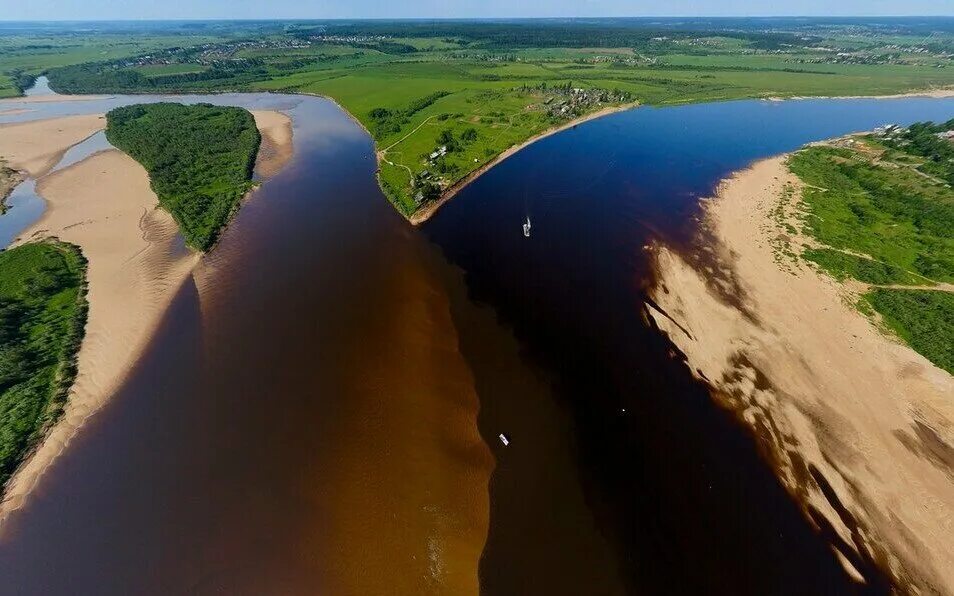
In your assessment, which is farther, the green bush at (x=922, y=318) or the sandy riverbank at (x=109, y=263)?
the green bush at (x=922, y=318)

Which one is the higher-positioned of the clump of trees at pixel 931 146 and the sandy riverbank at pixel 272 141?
the clump of trees at pixel 931 146

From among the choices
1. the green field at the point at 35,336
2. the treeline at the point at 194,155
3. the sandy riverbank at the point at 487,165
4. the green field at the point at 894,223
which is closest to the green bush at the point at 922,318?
the green field at the point at 894,223

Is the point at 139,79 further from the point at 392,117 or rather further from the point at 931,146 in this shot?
the point at 931,146

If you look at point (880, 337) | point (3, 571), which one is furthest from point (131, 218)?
point (880, 337)

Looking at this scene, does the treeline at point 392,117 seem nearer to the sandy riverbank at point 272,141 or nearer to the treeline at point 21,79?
the sandy riverbank at point 272,141

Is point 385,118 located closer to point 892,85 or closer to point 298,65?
point 298,65

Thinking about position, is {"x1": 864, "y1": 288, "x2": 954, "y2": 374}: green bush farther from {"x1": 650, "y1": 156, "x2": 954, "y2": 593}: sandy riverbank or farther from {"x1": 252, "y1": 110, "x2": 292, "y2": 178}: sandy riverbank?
{"x1": 252, "y1": 110, "x2": 292, "y2": 178}: sandy riverbank

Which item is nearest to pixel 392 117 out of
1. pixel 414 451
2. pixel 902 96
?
pixel 414 451
